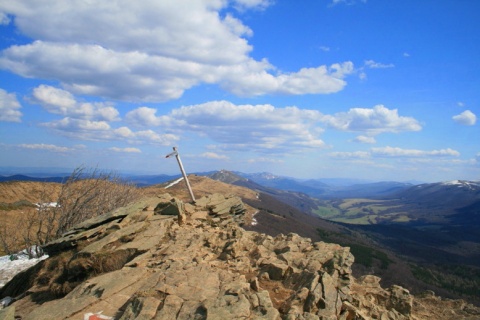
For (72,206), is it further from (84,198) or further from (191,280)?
(191,280)

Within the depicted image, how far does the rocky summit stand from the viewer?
11.1 meters

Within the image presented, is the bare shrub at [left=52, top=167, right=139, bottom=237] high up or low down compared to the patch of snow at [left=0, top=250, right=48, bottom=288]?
up

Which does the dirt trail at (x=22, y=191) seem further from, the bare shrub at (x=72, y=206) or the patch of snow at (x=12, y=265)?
the patch of snow at (x=12, y=265)

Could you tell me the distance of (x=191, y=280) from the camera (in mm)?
12680

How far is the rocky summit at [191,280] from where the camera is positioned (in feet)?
36.5

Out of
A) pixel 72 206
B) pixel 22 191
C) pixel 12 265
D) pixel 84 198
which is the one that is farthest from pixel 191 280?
pixel 22 191

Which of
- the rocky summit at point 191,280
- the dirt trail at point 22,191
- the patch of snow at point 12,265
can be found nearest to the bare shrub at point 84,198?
the patch of snow at point 12,265

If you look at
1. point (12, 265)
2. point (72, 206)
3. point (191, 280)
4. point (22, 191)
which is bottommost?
point (12, 265)

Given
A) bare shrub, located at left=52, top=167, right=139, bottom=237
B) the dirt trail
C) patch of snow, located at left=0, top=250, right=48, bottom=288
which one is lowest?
patch of snow, located at left=0, top=250, right=48, bottom=288

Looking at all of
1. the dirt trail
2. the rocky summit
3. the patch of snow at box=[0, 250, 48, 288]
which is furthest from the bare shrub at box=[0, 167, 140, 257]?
the dirt trail

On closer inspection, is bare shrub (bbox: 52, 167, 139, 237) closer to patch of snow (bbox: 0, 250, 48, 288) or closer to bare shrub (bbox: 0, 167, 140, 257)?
bare shrub (bbox: 0, 167, 140, 257)

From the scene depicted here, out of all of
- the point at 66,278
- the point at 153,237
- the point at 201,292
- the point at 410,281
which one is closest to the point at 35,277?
the point at 66,278

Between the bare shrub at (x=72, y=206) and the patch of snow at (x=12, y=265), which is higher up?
the bare shrub at (x=72, y=206)

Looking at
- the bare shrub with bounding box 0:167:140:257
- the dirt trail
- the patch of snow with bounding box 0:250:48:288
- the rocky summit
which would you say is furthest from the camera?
the dirt trail
